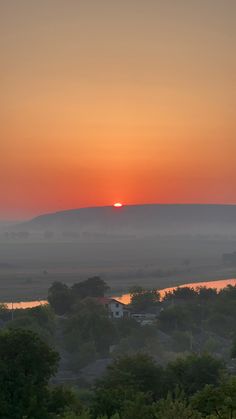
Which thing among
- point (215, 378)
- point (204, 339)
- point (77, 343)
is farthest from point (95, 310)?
point (215, 378)

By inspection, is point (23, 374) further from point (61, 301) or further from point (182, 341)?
point (61, 301)

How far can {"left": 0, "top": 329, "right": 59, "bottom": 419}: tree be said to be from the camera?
84.1 ft

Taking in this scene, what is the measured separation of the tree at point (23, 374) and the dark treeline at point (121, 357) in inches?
2.1

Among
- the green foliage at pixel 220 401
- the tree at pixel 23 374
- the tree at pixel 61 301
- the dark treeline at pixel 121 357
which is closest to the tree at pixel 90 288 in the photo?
the dark treeline at pixel 121 357

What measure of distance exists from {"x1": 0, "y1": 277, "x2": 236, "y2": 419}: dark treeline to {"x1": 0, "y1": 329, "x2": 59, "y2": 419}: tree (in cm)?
5

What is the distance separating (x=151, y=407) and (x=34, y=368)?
23.6 ft

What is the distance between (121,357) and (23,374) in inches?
450

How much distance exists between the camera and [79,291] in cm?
7869

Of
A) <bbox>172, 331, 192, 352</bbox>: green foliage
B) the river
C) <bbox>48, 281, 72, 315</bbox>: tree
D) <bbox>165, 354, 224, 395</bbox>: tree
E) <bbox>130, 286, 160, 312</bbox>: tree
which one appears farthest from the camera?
the river

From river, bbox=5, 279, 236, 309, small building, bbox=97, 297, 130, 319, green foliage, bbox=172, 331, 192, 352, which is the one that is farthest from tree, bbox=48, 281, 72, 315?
green foliage, bbox=172, 331, 192, 352

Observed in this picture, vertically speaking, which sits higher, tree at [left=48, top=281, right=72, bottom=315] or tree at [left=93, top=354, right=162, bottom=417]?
tree at [left=48, top=281, right=72, bottom=315]

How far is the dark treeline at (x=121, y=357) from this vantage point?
25.4m

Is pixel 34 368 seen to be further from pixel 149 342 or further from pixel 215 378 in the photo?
pixel 149 342

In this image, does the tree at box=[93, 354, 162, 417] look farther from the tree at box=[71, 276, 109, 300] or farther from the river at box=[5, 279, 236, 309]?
the river at box=[5, 279, 236, 309]
